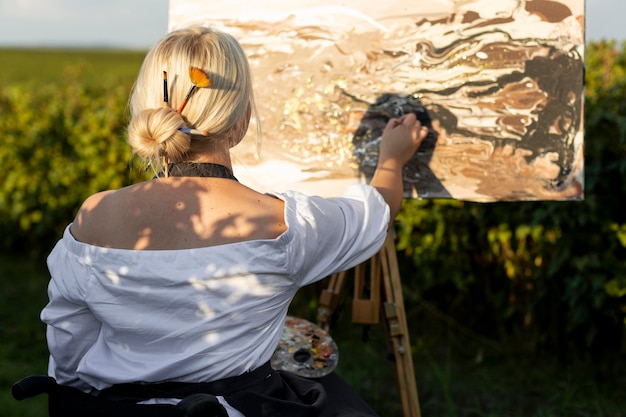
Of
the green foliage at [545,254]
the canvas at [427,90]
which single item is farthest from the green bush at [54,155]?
the canvas at [427,90]

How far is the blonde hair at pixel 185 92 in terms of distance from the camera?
1744mm

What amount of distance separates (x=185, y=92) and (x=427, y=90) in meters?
1.10

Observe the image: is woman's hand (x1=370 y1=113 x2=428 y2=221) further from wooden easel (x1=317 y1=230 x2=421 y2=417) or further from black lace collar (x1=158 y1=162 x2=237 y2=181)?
black lace collar (x1=158 y1=162 x2=237 y2=181)

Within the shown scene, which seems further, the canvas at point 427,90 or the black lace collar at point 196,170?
the canvas at point 427,90

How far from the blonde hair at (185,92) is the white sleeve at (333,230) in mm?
283

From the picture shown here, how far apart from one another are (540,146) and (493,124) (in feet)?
0.59

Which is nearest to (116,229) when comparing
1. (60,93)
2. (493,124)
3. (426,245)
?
(493,124)

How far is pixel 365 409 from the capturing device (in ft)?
6.61

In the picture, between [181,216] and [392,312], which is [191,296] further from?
[392,312]

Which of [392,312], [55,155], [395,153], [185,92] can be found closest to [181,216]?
[185,92]

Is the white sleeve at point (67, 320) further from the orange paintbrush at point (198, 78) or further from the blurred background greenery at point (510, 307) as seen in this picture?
the blurred background greenery at point (510, 307)

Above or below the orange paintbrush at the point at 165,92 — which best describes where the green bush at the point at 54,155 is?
below

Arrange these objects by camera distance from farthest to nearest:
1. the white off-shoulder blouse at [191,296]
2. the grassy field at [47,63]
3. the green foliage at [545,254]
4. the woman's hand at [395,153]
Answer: the grassy field at [47,63], the green foliage at [545,254], the woman's hand at [395,153], the white off-shoulder blouse at [191,296]

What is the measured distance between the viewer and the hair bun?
1.71 metres
